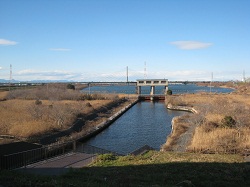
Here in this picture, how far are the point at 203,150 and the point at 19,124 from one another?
15.1 m

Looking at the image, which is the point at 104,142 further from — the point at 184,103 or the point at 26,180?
the point at 184,103

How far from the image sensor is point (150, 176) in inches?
437

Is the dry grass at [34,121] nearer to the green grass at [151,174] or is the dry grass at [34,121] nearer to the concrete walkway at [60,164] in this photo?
the concrete walkway at [60,164]

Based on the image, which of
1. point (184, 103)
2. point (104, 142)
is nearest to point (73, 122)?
point (104, 142)

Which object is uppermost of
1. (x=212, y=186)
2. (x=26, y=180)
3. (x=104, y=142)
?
(x=26, y=180)

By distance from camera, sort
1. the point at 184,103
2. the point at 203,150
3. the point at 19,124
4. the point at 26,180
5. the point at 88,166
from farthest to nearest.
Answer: the point at 184,103 < the point at 19,124 < the point at 203,150 < the point at 88,166 < the point at 26,180

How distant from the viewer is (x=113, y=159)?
48.1 feet

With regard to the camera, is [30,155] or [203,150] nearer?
[30,155]

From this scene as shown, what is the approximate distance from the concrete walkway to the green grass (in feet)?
2.72

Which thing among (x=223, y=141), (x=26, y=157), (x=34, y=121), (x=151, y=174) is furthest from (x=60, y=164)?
(x=34, y=121)

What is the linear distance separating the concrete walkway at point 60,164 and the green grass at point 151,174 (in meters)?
0.83

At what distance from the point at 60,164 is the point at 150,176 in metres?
4.86

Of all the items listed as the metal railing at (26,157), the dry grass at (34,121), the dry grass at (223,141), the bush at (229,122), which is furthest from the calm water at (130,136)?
the metal railing at (26,157)

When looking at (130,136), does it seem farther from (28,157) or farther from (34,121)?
(28,157)
